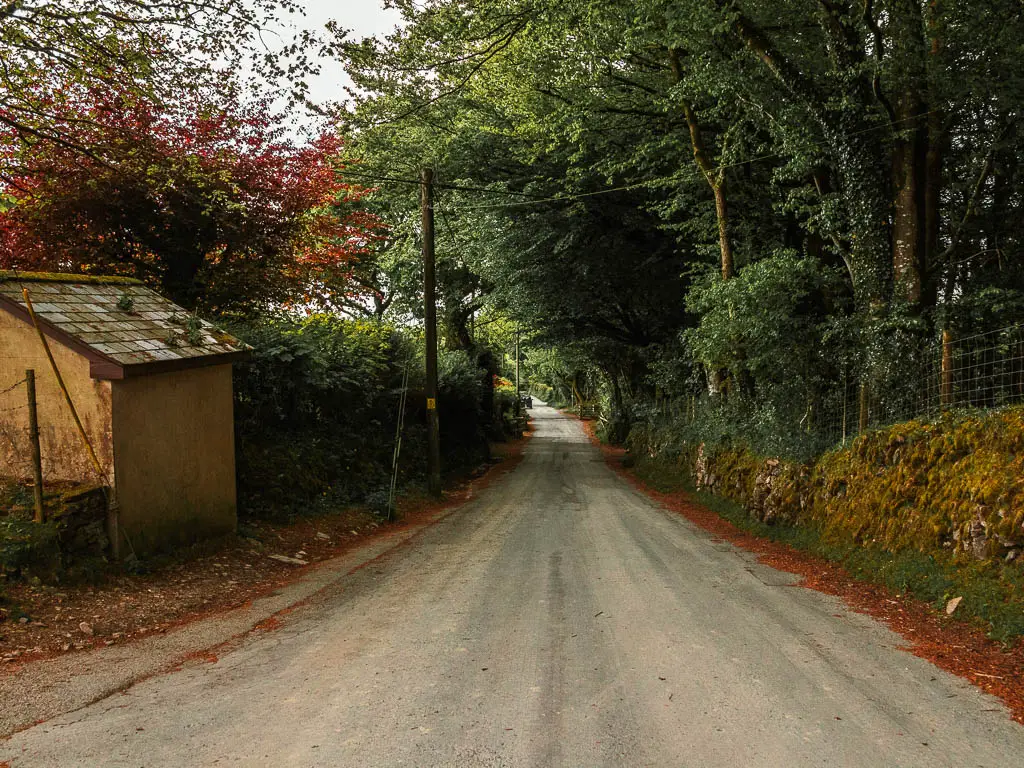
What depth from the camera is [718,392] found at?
55.6ft

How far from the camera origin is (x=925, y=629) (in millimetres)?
5734

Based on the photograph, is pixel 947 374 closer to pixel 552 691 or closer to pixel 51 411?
pixel 552 691

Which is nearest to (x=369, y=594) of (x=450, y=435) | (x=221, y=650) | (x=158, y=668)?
(x=221, y=650)

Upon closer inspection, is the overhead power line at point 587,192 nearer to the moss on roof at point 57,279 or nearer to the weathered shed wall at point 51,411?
the moss on roof at point 57,279

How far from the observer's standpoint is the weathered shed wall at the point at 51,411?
6738 mm

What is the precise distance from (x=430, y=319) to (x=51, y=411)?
30.6ft

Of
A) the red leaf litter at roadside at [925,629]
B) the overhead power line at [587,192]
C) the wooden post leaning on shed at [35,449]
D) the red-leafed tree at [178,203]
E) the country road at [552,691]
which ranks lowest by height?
the red leaf litter at roadside at [925,629]

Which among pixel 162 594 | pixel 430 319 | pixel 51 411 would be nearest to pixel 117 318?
pixel 51 411

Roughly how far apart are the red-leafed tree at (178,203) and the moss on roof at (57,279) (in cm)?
139

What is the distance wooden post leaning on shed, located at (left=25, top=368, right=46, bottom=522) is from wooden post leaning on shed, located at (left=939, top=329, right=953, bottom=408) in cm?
970

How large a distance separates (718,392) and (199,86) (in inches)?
518

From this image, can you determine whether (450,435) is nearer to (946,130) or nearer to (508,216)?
(508,216)

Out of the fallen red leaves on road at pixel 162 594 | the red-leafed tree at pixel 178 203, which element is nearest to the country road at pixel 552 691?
the fallen red leaves on road at pixel 162 594

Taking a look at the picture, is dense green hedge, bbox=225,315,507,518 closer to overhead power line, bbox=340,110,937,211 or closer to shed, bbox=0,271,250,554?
shed, bbox=0,271,250,554
